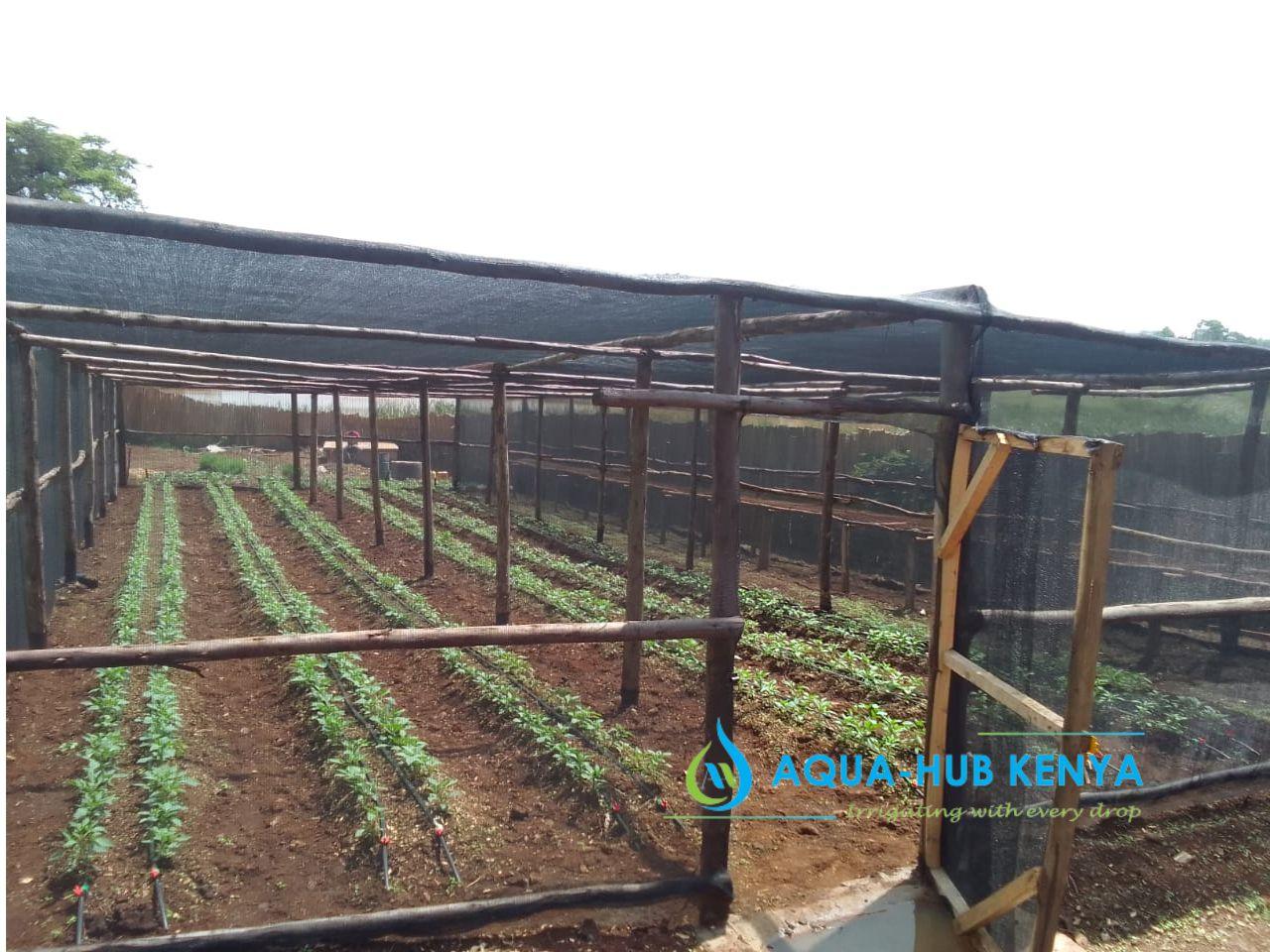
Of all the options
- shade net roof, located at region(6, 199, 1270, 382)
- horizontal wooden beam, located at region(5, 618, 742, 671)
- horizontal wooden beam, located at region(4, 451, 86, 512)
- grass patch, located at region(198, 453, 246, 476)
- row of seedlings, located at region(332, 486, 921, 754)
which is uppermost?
shade net roof, located at region(6, 199, 1270, 382)

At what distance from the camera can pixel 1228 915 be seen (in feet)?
11.3

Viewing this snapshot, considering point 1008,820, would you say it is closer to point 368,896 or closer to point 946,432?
point 946,432

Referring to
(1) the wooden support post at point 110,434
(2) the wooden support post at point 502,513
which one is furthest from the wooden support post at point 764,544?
(1) the wooden support post at point 110,434

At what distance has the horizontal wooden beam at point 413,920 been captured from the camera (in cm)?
270

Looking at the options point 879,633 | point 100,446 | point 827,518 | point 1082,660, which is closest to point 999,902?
point 1082,660

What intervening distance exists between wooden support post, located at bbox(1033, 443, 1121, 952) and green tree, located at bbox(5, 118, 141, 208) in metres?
23.9

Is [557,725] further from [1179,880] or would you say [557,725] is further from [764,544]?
[764,544]

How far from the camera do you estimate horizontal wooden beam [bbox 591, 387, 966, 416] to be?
2.88 metres

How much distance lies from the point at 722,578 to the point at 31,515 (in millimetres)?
6024

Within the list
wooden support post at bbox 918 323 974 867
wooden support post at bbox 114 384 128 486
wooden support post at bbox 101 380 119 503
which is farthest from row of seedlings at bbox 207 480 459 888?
wooden support post at bbox 114 384 128 486

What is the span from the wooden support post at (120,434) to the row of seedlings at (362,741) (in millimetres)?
11051

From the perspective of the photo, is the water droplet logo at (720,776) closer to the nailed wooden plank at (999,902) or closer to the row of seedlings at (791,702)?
the nailed wooden plank at (999,902)

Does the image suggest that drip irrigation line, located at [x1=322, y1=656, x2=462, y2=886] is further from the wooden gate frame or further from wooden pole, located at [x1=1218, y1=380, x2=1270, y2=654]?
wooden pole, located at [x1=1218, y1=380, x2=1270, y2=654]

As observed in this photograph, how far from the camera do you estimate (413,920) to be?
2.92 m
